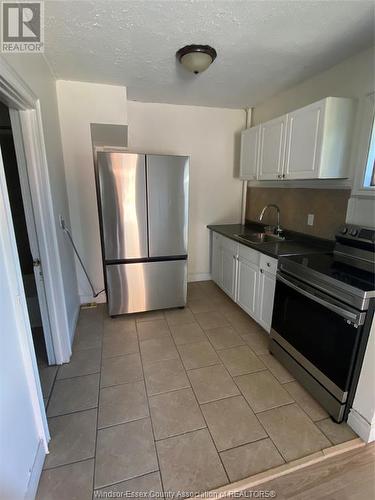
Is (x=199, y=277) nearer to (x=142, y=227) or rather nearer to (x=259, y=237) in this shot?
(x=259, y=237)

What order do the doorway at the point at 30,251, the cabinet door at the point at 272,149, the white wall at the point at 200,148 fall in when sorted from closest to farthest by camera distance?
the doorway at the point at 30,251 < the cabinet door at the point at 272,149 < the white wall at the point at 200,148

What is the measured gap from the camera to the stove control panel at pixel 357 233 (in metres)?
1.78

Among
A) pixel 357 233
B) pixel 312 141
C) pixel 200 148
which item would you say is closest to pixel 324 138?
pixel 312 141

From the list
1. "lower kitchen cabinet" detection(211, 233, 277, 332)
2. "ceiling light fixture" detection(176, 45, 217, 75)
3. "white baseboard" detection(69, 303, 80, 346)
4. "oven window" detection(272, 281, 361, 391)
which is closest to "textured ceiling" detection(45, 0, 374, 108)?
"ceiling light fixture" detection(176, 45, 217, 75)

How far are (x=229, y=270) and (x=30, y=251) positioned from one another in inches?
83.1

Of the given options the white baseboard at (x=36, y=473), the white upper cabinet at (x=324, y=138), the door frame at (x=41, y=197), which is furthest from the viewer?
the white upper cabinet at (x=324, y=138)

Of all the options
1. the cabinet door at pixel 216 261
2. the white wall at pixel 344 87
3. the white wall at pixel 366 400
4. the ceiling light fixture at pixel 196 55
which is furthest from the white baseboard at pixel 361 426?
the ceiling light fixture at pixel 196 55

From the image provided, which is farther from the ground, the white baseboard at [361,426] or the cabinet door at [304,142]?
the cabinet door at [304,142]

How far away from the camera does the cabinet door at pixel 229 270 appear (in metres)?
2.96

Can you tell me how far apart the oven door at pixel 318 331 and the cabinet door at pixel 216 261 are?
130 cm

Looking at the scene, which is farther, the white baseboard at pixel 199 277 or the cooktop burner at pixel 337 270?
the white baseboard at pixel 199 277

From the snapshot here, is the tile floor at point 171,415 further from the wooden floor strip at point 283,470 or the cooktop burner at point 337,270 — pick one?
the cooktop burner at point 337,270

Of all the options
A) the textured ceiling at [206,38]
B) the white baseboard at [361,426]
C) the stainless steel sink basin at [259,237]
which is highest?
the textured ceiling at [206,38]

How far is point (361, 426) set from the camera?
1.52 metres
